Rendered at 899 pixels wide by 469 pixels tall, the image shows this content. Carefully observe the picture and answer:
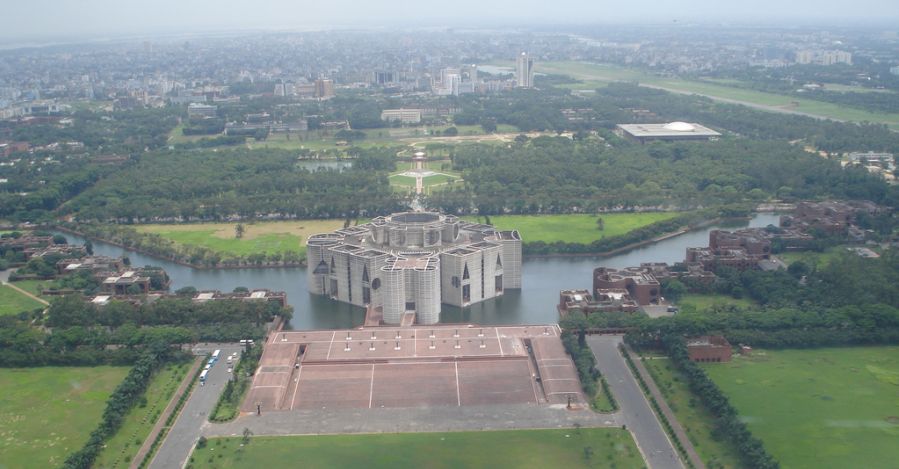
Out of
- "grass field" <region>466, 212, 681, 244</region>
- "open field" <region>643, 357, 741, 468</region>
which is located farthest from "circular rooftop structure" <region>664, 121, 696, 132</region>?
"open field" <region>643, 357, 741, 468</region>

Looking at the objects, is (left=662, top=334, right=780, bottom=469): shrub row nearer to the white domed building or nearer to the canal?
the canal

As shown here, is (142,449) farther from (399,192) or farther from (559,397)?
(399,192)

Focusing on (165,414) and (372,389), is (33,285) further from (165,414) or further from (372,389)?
(372,389)

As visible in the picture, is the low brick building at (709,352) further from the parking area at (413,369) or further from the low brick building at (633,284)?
the low brick building at (633,284)

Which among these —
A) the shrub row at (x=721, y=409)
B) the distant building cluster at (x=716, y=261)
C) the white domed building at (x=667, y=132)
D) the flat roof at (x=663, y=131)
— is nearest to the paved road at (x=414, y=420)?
the shrub row at (x=721, y=409)

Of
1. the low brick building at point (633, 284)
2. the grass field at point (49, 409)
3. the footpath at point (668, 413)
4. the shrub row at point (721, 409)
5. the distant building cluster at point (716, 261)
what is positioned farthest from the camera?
the low brick building at point (633, 284)

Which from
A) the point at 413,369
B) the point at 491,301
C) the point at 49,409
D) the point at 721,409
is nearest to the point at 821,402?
the point at 721,409

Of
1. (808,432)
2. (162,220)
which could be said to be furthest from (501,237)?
(162,220)

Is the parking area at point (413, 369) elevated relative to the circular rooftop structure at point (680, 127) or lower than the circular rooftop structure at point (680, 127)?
lower
